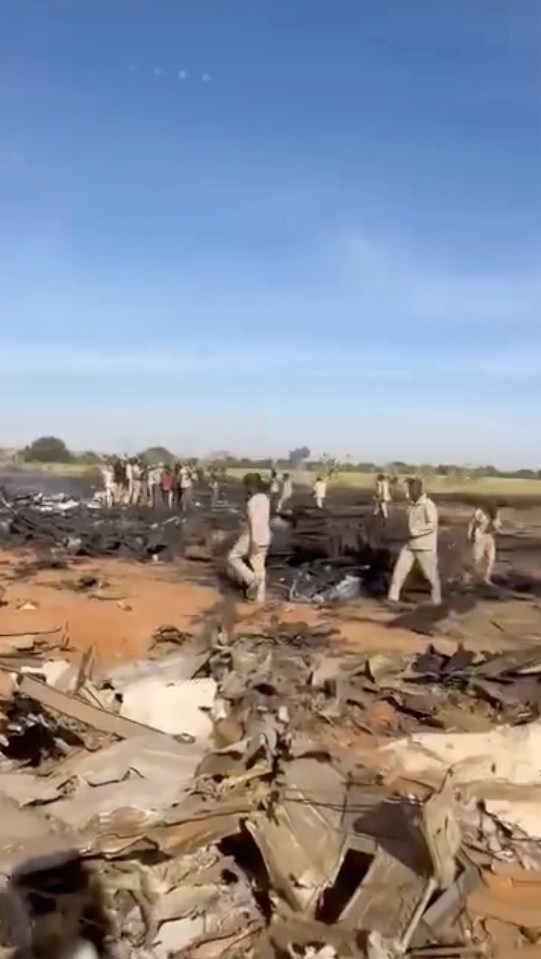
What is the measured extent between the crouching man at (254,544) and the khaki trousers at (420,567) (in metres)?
1.80

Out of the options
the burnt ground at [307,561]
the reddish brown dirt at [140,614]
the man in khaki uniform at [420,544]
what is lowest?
the reddish brown dirt at [140,614]

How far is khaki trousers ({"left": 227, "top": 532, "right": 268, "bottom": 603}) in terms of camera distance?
1374cm

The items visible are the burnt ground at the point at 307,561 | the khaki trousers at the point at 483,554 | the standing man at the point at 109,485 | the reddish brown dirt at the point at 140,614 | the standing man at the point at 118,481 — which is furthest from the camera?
the standing man at the point at 118,481

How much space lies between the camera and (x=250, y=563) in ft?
45.8

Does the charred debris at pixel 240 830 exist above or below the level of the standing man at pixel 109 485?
below

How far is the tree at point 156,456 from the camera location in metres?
30.2

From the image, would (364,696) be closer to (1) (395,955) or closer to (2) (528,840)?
(2) (528,840)

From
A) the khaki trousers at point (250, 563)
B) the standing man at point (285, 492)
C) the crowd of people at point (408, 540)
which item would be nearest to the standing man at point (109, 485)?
the standing man at point (285, 492)

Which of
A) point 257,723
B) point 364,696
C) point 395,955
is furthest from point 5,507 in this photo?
point 395,955

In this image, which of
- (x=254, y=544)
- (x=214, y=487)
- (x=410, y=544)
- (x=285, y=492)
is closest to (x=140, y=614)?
(x=254, y=544)

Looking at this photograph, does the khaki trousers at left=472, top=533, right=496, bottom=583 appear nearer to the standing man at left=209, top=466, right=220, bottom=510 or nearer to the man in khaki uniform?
the man in khaki uniform

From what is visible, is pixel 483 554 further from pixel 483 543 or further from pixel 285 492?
pixel 285 492

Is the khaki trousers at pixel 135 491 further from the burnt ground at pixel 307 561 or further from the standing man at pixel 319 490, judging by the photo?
the standing man at pixel 319 490

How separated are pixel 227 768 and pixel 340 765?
651 millimetres
